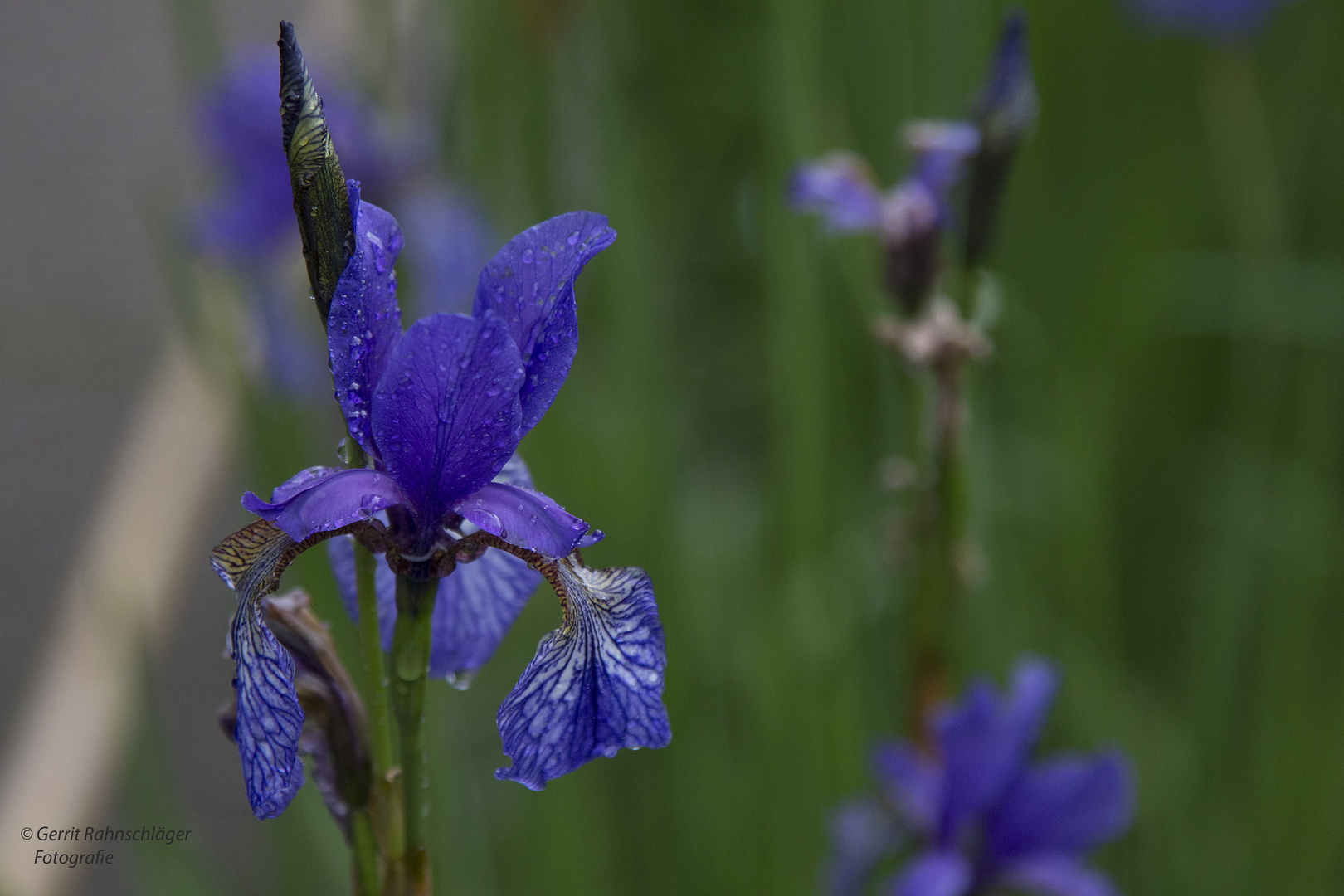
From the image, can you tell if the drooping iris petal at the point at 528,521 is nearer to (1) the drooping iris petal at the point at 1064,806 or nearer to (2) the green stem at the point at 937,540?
(2) the green stem at the point at 937,540

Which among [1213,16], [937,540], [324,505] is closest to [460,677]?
[324,505]

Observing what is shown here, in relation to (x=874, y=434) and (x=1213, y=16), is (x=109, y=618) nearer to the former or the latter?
(x=874, y=434)

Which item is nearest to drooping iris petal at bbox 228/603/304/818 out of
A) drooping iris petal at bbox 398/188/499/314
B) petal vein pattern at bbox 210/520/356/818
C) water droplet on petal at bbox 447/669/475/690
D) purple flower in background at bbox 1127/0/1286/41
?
petal vein pattern at bbox 210/520/356/818

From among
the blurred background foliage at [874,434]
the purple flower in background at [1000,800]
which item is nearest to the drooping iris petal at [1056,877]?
the purple flower in background at [1000,800]

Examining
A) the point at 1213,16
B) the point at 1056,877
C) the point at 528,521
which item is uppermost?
the point at 1213,16

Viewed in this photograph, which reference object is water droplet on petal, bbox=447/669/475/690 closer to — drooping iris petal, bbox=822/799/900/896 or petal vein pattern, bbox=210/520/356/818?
petal vein pattern, bbox=210/520/356/818

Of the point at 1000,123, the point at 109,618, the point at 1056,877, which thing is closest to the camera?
the point at 1000,123
